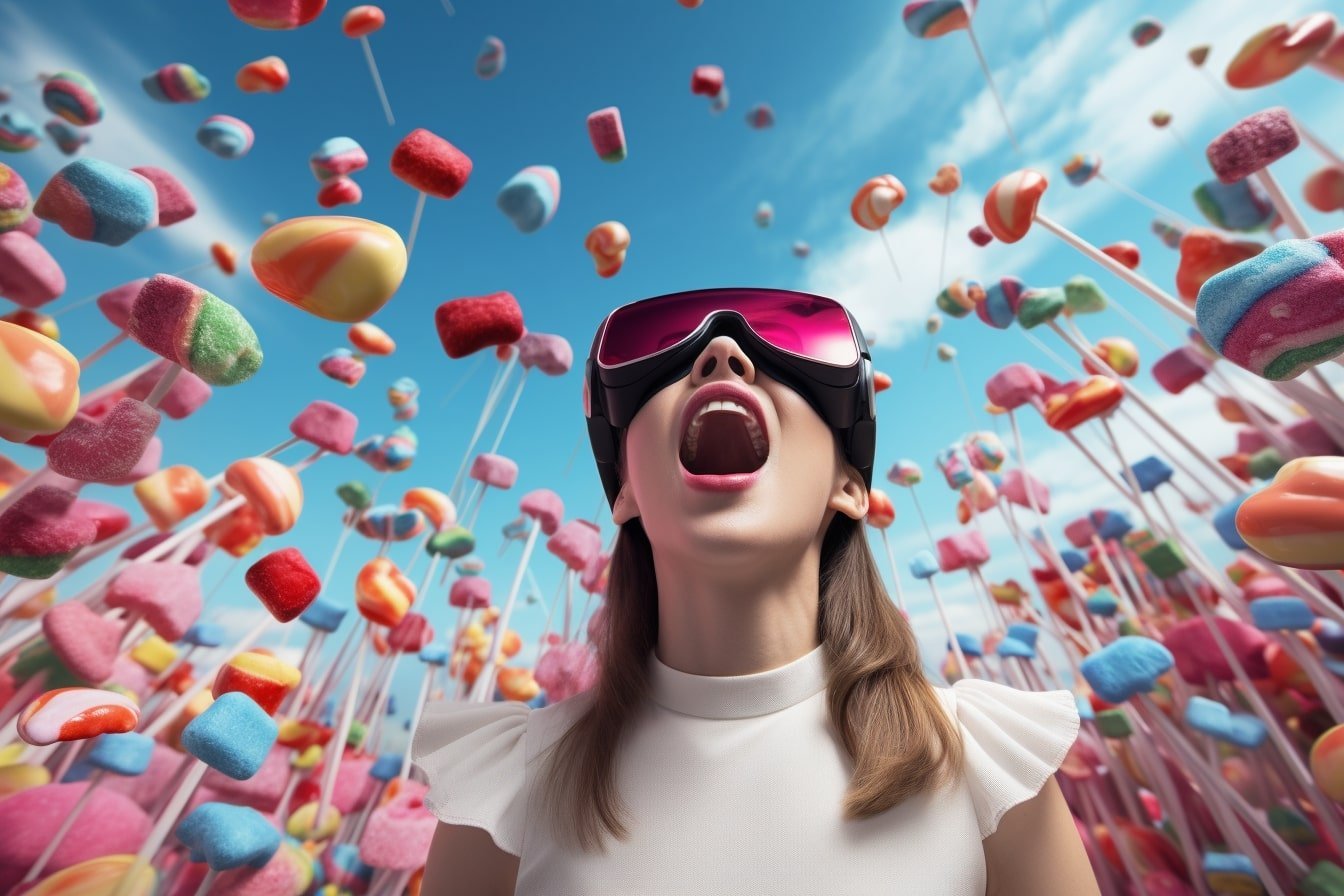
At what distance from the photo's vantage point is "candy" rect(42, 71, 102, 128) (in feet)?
5.65

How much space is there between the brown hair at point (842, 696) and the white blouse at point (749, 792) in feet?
0.07

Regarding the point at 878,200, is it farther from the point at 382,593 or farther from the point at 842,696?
the point at 382,593

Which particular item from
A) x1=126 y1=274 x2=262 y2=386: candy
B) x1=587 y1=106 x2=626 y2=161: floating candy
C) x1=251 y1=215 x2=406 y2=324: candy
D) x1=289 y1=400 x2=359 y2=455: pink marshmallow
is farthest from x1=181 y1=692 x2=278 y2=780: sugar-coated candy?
x1=587 y1=106 x2=626 y2=161: floating candy

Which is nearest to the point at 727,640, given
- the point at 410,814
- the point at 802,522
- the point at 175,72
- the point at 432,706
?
the point at 802,522

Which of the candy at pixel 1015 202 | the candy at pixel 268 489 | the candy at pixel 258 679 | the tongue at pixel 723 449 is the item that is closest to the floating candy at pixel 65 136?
the candy at pixel 268 489

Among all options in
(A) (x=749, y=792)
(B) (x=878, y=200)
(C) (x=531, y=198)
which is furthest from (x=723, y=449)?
(B) (x=878, y=200)

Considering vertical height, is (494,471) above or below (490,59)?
below

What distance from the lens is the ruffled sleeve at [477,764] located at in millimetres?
808

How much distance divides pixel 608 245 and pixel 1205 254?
1.50m

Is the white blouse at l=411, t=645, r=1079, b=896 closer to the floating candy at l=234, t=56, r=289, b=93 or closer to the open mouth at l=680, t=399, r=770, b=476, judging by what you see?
the open mouth at l=680, t=399, r=770, b=476

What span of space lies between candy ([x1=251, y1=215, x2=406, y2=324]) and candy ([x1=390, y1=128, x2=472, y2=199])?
1.80 ft

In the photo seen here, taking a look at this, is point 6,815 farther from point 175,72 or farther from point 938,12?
A: point 938,12

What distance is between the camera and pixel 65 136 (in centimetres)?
199

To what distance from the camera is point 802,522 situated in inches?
34.3
